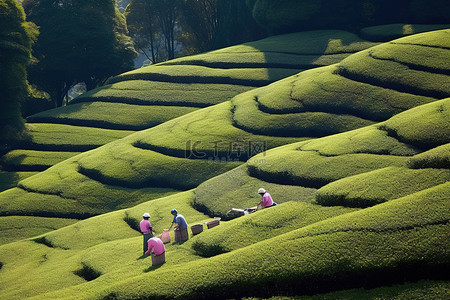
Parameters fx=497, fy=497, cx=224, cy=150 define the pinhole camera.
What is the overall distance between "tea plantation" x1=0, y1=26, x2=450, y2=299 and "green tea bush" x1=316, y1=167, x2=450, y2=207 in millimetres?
77

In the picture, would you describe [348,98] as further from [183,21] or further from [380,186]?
[183,21]

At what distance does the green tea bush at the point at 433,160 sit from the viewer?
828 inches

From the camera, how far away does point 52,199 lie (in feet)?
127

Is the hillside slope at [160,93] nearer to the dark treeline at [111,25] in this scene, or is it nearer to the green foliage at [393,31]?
the green foliage at [393,31]

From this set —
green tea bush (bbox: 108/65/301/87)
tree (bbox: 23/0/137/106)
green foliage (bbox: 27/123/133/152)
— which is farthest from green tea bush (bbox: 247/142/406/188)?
tree (bbox: 23/0/137/106)

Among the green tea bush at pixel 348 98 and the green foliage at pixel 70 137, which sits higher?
the green tea bush at pixel 348 98

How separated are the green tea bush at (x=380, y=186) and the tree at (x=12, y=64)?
128 feet

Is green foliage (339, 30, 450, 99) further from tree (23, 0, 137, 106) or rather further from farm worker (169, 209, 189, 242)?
tree (23, 0, 137, 106)

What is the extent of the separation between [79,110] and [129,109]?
21.2 ft

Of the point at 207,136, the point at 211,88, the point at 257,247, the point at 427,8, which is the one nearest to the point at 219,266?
the point at 257,247

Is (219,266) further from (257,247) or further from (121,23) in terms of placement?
(121,23)

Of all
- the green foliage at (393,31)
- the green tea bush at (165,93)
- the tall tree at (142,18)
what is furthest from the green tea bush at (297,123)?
the tall tree at (142,18)

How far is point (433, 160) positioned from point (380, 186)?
251 cm

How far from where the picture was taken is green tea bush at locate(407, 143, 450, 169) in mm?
21031
